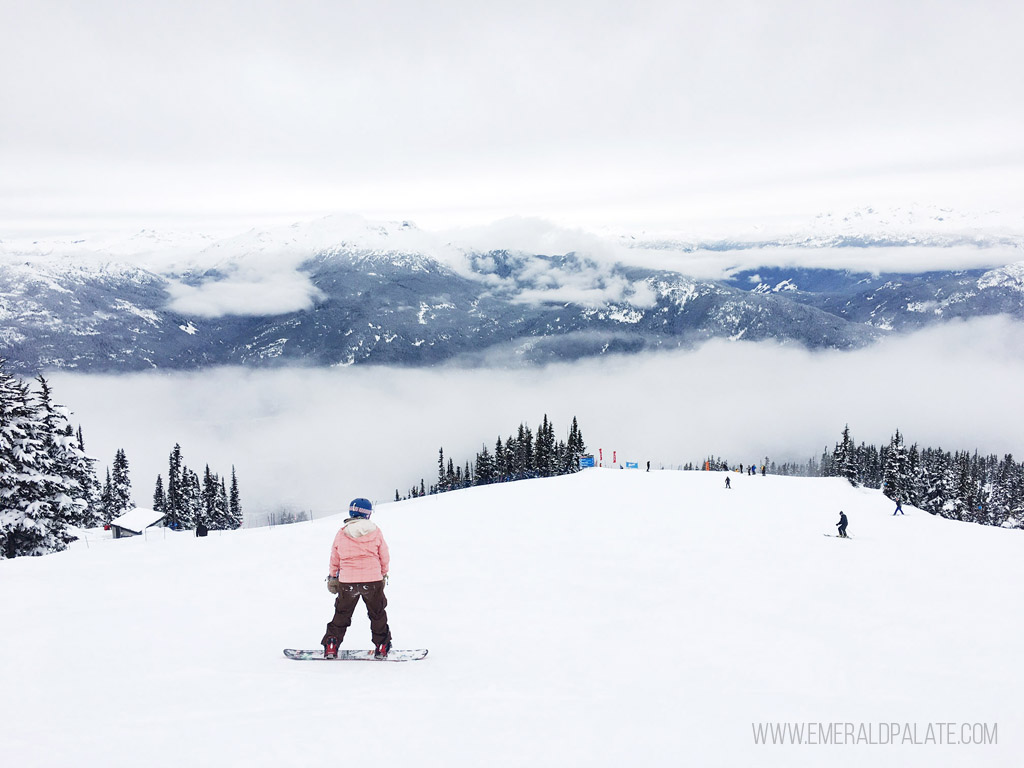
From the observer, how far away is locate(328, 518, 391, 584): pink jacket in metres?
8.56

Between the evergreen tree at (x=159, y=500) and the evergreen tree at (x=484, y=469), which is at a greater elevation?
the evergreen tree at (x=484, y=469)

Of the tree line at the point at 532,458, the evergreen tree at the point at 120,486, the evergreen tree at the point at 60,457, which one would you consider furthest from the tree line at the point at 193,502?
the evergreen tree at the point at 60,457

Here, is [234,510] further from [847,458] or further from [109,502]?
[847,458]

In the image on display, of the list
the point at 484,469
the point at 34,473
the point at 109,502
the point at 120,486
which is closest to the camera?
the point at 34,473

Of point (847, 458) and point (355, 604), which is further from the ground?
point (355, 604)

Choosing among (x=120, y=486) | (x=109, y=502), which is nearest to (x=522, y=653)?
(x=109, y=502)

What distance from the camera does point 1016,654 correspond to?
10.1 m

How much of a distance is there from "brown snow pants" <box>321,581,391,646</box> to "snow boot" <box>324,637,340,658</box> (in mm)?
46

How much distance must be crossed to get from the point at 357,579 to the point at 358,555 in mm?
386

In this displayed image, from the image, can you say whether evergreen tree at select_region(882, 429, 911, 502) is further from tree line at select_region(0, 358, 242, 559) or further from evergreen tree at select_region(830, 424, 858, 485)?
tree line at select_region(0, 358, 242, 559)

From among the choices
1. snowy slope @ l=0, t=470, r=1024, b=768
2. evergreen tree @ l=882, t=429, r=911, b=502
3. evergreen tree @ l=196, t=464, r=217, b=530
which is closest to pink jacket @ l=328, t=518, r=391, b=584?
snowy slope @ l=0, t=470, r=1024, b=768

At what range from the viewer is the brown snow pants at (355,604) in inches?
339

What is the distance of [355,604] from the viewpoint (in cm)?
862

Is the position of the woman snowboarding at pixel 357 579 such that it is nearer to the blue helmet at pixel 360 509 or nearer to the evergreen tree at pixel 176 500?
the blue helmet at pixel 360 509
